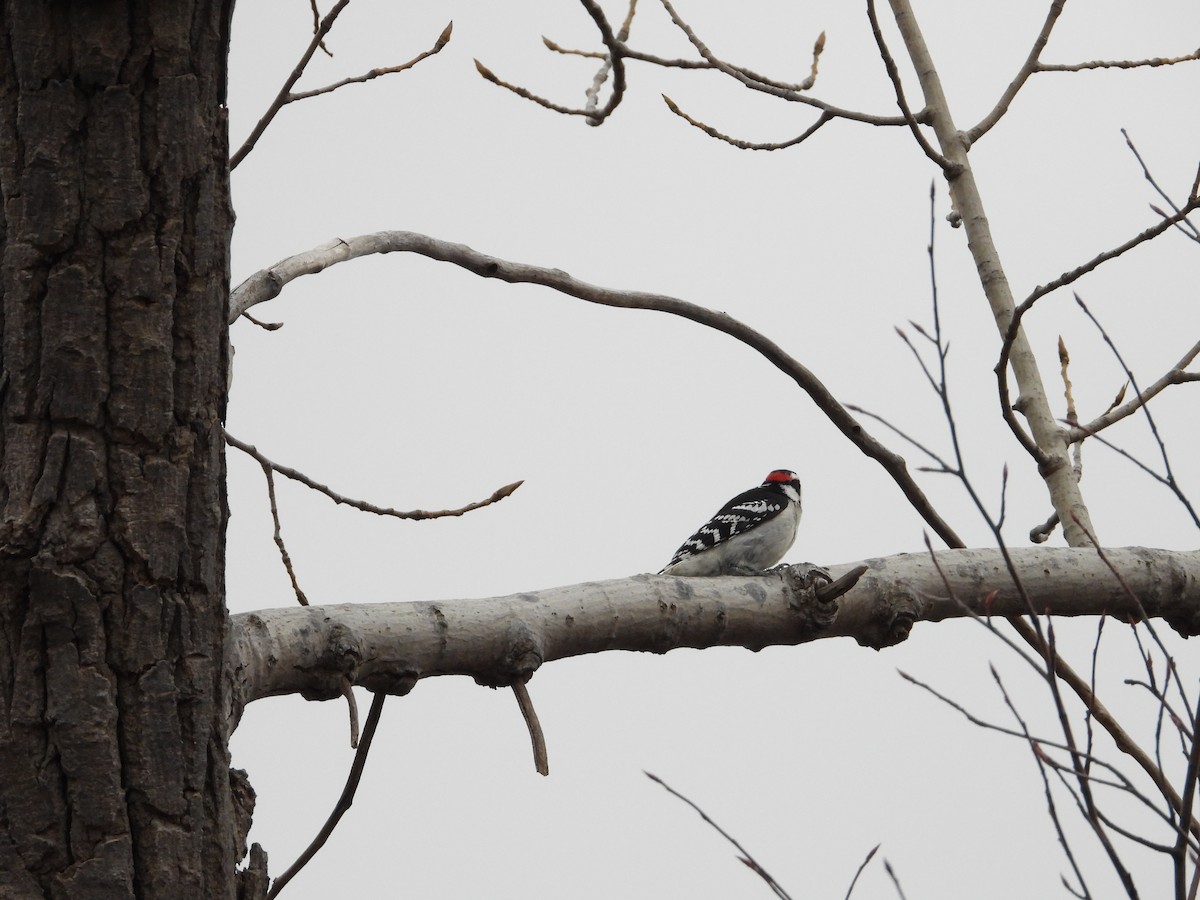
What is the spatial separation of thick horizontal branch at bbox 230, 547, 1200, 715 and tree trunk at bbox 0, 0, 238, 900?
23 centimetres

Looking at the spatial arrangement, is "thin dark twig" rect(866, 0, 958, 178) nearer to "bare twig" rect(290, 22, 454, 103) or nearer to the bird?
"bare twig" rect(290, 22, 454, 103)

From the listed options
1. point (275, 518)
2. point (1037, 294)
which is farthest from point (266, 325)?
point (1037, 294)

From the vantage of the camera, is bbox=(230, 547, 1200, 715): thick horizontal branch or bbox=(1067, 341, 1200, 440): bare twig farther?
bbox=(1067, 341, 1200, 440): bare twig

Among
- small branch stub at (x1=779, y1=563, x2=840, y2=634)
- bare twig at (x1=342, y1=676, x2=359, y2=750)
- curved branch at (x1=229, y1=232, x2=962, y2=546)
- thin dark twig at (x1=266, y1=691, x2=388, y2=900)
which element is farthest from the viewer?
small branch stub at (x1=779, y1=563, x2=840, y2=634)

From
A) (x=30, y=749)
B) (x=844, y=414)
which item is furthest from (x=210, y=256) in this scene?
(x=844, y=414)

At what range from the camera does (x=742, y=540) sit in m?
5.34

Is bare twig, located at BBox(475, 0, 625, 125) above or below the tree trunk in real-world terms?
above

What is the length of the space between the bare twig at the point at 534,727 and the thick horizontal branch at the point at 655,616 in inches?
1.2

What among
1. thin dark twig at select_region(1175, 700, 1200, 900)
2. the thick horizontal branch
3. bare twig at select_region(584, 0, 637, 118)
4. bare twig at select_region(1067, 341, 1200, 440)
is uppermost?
bare twig at select_region(584, 0, 637, 118)

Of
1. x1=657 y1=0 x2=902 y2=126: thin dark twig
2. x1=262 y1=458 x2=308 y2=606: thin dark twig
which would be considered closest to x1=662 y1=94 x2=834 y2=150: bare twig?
x1=657 y1=0 x2=902 y2=126: thin dark twig

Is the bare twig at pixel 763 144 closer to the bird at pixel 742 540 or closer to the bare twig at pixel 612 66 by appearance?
the bare twig at pixel 612 66

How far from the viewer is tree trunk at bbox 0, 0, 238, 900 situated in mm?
1494

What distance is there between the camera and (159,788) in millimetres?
1566

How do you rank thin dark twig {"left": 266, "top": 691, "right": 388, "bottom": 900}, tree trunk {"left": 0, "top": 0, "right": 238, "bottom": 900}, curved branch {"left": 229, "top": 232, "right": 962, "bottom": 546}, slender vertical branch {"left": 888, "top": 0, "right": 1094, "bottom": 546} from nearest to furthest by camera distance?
tree trunk {"left": 0, "top": 0, "right": 238, "bottom": 900} < thin dark twig {"left": 266, "top": 691, "right": 388, "bottom": 900} < curved branch {"left": 229, "top": 232, "right": 962, "bottom": 546} < slender vertical branch {"left": 888, "top": 0, "right": 1094, "bottom": 546}
